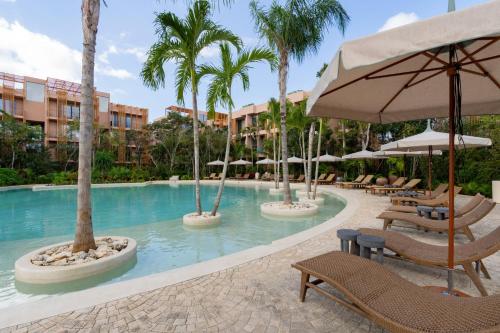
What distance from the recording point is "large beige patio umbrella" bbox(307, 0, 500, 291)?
160 centimetres

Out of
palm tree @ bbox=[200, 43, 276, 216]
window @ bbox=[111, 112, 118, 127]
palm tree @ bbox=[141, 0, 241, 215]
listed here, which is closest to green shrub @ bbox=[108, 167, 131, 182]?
window @ bbox=[111, 112, 118, 127]

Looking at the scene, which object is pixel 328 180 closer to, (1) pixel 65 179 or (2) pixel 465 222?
(2) pixel 465 222

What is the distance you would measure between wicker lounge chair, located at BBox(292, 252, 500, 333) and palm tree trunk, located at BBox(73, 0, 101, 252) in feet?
12.2

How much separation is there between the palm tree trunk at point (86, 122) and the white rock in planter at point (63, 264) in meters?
0.29

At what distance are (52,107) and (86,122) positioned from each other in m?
38.7

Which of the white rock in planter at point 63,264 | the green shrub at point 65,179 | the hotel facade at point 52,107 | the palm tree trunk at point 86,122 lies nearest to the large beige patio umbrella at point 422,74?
the palm tree trunk at point 86,122

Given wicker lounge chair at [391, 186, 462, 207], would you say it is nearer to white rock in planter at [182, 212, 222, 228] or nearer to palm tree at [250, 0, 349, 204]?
palm tree at [250, 0, 349, 204]

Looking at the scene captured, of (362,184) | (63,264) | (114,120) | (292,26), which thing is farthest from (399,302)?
(114,120)

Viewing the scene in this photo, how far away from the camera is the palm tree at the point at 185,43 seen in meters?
6.91

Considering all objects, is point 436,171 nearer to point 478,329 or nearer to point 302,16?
point 302,16

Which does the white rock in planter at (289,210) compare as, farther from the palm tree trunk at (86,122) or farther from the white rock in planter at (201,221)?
the palm tree trunk at (86,122)

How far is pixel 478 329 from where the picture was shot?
5.10 ft

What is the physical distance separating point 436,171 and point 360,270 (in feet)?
51.0

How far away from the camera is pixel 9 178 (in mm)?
22469
